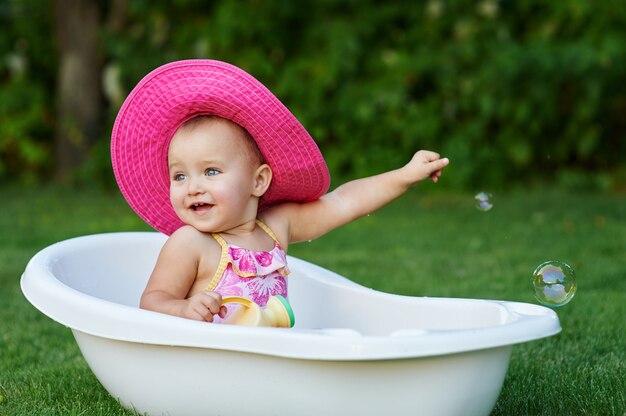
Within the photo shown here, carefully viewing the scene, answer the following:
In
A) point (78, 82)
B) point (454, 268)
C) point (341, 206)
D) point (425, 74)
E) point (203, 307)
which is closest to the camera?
point (203, 307)

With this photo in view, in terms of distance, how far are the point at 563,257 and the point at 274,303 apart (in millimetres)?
2851

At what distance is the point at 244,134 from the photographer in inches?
100

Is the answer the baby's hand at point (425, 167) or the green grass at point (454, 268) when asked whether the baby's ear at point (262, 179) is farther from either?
the green grass at point (454, 268)

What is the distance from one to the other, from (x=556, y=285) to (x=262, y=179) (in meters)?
0.83

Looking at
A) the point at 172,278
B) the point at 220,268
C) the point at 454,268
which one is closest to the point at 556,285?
the point at 220,268

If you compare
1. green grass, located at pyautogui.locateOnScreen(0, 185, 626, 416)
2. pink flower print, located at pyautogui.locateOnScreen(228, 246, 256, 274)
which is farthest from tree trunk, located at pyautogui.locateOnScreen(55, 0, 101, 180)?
pink flower print, located at pyautogui.locateOnScreen(228, 246, 256, 274)

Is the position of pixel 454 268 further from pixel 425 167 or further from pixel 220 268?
pixel 220 268

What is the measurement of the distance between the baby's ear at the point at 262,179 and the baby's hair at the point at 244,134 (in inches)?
0.7

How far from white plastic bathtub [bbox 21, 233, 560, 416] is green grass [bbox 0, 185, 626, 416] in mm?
212

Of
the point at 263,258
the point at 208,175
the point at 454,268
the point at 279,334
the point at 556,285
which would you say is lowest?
the point at 454,268

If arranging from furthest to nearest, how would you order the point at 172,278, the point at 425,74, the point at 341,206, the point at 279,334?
1. the point at 425,74
2. the point at 341,206
3. the point at 172,278
4. the point at 279,334

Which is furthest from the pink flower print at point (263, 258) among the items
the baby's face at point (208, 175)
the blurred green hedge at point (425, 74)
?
the blurred green hedge at point (425, 74)

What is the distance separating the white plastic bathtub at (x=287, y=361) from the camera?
1936mm

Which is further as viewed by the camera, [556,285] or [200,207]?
[556,285]
